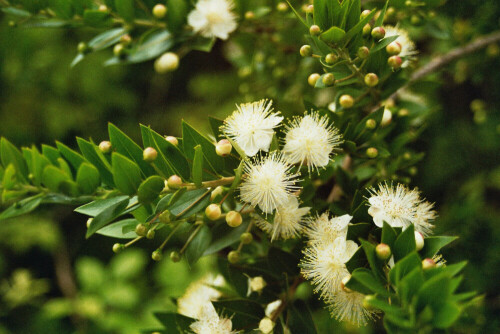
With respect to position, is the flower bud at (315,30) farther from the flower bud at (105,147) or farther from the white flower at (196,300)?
the white flower at (196,300)

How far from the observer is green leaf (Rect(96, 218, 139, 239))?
71 cm

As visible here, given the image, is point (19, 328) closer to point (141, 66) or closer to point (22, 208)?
point (141, 66)

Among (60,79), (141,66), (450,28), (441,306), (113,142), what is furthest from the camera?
(141,66)

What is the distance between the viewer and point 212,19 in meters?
1.00

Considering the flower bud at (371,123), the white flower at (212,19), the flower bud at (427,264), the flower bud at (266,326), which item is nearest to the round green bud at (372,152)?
the flower bud at (371,123)

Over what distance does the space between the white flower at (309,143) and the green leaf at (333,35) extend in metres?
0.13

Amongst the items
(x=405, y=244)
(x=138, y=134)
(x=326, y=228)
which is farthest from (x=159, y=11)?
(x=138, y=134)

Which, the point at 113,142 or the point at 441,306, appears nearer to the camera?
the point at 441,306

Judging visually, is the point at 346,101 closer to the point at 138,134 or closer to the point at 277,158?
the point at 277,158

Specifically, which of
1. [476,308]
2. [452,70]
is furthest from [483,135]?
[476,308]

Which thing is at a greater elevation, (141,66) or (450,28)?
(141,66)

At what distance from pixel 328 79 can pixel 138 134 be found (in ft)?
5.57

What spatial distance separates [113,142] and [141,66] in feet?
6.09

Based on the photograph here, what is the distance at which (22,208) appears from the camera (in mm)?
732
